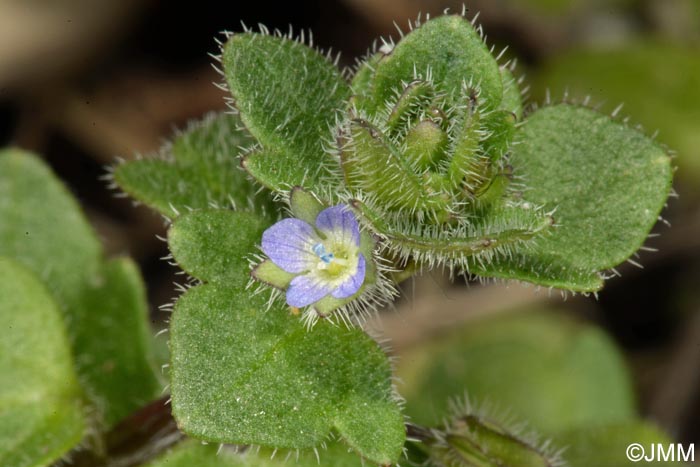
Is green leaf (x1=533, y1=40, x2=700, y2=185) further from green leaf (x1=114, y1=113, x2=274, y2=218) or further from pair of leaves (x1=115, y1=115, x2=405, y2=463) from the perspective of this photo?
pair of leaves (x1=115, y1=115, x2=405, y2=463)

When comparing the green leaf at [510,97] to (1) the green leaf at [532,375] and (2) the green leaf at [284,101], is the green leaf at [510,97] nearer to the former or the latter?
(2) the green leaf at [284,101]

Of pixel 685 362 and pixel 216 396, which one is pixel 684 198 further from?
pixel 216 396

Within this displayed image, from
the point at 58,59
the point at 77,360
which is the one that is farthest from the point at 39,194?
the point at 58,59

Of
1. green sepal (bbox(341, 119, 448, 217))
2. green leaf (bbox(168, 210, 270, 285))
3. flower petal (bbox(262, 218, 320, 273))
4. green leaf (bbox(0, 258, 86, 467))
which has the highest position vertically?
green sepal (bbox(341, 119, 448, 217))

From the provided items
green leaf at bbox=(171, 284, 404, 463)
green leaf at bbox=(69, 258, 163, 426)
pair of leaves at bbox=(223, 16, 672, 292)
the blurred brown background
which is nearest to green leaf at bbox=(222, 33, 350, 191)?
pair of leaves at bbox=(223, 16, 672, 292)

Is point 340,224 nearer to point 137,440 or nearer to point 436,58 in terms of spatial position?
point 436,58

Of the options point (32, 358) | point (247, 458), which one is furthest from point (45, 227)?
point (247, 458)
